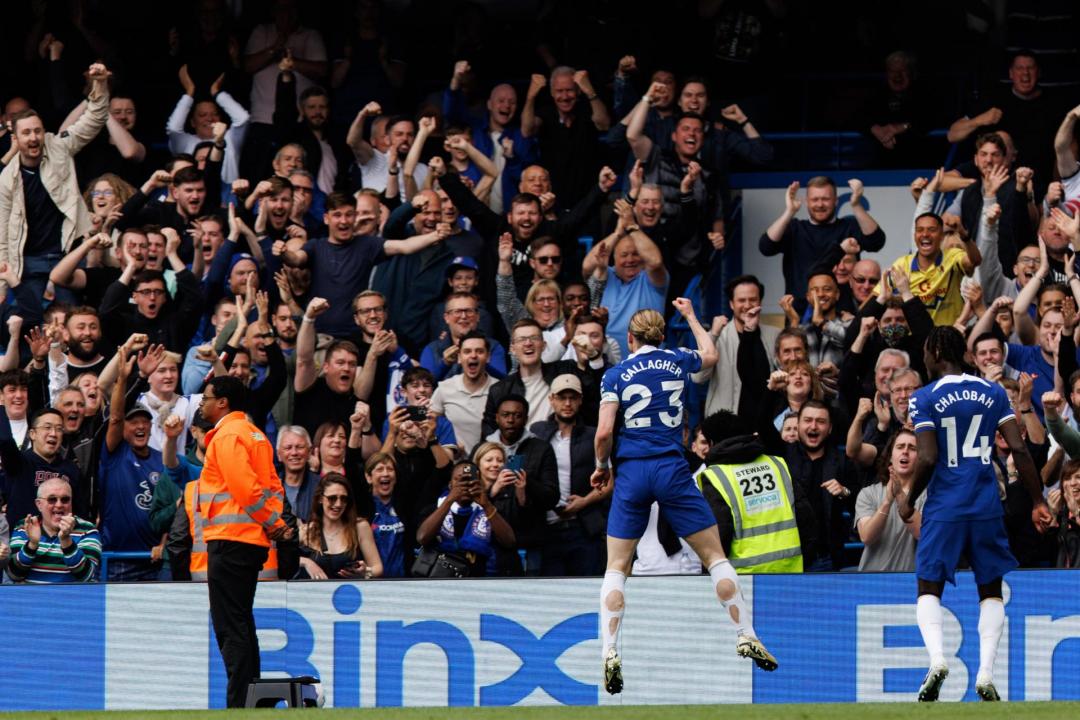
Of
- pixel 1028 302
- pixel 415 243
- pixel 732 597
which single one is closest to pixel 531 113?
pixel 415 243

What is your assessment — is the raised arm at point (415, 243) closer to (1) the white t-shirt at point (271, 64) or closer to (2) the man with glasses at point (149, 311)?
(2) the man with glasses at point (149, 311)

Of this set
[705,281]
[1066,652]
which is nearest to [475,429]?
[705,281]

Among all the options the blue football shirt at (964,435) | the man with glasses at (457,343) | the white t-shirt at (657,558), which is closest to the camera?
the blue football shirt at (964,435)

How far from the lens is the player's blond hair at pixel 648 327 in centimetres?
1139

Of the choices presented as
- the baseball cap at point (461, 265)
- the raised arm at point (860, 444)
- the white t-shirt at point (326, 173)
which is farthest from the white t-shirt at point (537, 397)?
the white t-shirt at point (326, 173)

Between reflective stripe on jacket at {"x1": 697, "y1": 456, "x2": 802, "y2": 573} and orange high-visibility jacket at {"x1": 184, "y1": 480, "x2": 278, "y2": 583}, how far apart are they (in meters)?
2.76

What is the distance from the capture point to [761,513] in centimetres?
1179

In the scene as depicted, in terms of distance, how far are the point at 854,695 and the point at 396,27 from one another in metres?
10.2

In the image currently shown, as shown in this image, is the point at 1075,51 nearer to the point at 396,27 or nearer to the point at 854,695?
the point at 396,27

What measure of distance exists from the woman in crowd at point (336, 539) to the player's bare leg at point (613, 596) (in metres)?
2.03

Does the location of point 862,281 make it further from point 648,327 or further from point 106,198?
point 106,198

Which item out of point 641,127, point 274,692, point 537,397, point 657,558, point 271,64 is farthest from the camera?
point 271,64

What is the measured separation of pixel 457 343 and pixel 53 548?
11.2 feet

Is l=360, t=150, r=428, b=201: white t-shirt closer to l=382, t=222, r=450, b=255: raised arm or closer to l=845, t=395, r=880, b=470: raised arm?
l=382, t=222, r=450, b=255: raised arm
